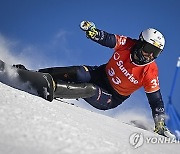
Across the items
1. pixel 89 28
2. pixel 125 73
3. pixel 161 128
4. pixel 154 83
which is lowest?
pixel 161 128

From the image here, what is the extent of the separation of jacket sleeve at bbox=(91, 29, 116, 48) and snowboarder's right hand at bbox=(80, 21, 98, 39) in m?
0.08

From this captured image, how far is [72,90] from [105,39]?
1.08 m

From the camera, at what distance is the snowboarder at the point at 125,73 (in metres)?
4.11

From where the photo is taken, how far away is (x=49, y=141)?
111 cm

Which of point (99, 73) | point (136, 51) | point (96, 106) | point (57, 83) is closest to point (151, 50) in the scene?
point (136, 51)

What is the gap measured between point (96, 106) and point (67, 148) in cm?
346

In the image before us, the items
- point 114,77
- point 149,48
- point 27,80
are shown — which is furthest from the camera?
point 114,77

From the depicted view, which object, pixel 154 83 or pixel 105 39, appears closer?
pixel 105 39

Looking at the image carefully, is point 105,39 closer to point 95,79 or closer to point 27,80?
point 95,79

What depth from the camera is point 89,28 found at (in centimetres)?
→ 371

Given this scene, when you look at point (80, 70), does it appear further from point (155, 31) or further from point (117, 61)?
point (155, 31)

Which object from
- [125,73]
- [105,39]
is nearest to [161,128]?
[125,73]

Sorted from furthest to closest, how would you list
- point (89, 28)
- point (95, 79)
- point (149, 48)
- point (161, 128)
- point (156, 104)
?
1. point (95, 79)
2. point (149, 48)
3. point (156, 104)
4. point (161, 128)
5. point (89, 28)

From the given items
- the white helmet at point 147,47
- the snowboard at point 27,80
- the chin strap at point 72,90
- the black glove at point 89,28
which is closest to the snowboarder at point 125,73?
the white helmet at point 147,47
